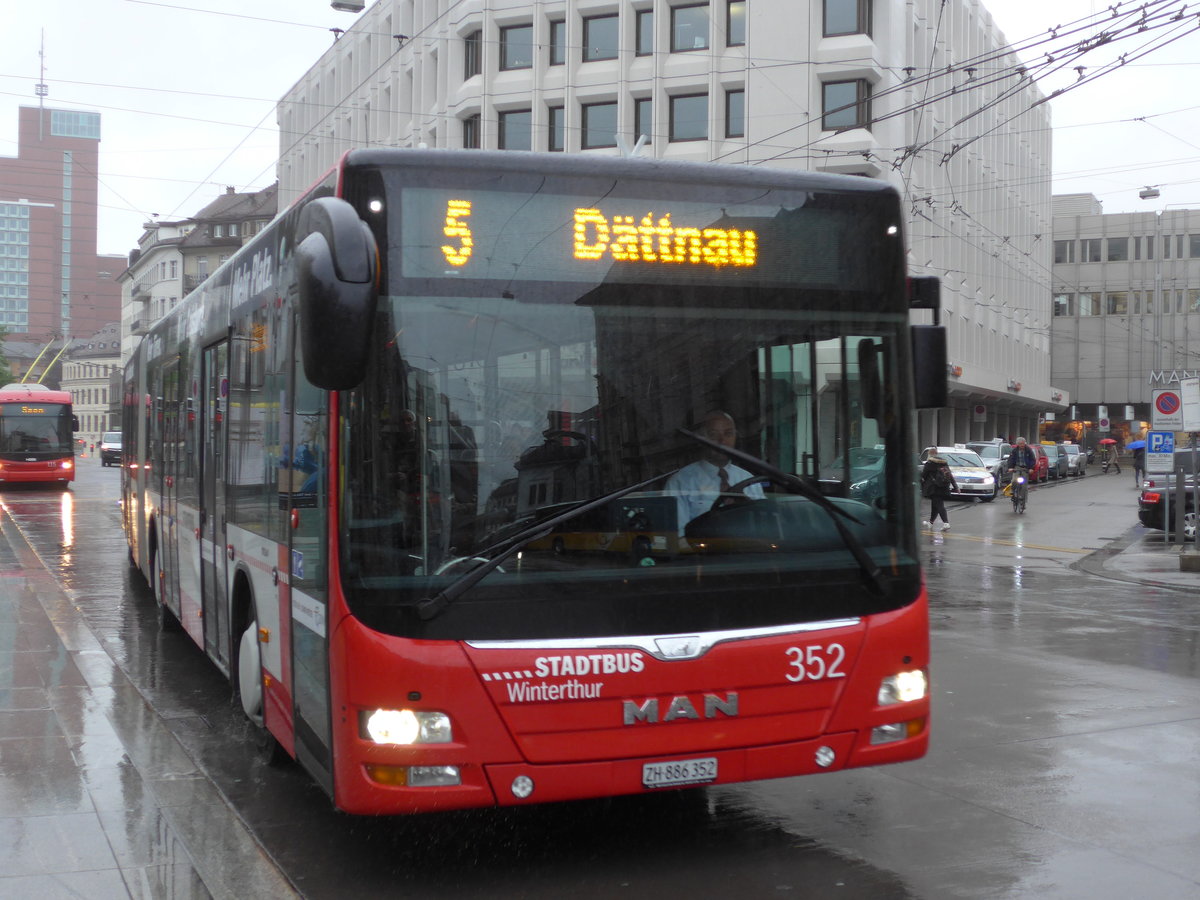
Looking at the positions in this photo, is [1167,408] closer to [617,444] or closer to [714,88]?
[617,444]

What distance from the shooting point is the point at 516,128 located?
149 feet

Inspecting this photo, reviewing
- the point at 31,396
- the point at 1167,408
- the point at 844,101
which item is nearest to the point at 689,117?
the point at 844,101

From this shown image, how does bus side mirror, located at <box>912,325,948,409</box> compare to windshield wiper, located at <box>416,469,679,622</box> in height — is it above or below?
above

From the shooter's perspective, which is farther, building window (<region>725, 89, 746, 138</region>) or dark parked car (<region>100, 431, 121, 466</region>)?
dark parked car (<region>100, 431, 121, 466</region>)

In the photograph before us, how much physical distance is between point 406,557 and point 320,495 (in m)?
0.51

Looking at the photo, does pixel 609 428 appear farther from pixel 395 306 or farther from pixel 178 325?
pixel 178 325

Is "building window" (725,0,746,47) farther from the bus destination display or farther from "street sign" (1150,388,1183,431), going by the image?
the bus destination display

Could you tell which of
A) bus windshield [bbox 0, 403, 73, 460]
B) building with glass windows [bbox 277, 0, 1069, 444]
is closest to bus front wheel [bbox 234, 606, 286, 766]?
building with glass windows [bbox 277, 0, 1069, 444]

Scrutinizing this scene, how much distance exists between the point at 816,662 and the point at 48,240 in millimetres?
199205

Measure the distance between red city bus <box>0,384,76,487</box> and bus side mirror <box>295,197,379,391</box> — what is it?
40.4 meters

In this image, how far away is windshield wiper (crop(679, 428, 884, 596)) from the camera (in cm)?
510

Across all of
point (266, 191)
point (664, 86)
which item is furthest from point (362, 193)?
point (266, 191)

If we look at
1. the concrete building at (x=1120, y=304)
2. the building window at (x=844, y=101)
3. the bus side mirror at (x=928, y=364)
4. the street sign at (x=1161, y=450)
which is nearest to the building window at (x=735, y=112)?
the building window at (x=844, y=101)

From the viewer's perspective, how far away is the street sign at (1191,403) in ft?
64.1
